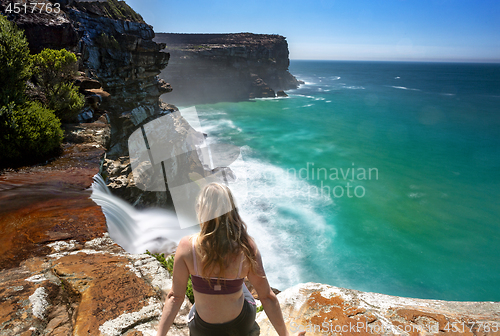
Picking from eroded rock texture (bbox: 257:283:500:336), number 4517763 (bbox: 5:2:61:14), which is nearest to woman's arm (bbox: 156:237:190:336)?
eroded rock texture (bbox: 257:283:500:336)

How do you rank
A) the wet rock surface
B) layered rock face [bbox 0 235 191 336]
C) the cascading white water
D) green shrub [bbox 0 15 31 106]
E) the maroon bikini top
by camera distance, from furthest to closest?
green shrub [bbox 0 15 31 106], the cascading white water, the wet rock surface, layered rock face [bbox 0 235 191 336], the maroon bikini top

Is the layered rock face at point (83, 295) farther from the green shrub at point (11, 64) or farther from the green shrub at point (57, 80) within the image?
the green shrub at point (57, 80)

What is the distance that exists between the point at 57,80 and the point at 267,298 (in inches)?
451

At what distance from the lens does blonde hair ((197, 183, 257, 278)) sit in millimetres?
2285

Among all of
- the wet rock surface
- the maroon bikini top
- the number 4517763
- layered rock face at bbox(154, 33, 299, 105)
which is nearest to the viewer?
the maroon bikini top

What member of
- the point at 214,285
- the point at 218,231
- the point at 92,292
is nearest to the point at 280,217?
the point at 92,292

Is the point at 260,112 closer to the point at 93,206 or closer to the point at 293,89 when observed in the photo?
the point at 293,89

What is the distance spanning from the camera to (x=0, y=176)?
6.55 metres

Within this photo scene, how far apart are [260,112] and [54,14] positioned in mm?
42088

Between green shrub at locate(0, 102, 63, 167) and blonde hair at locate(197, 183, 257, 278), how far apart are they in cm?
777

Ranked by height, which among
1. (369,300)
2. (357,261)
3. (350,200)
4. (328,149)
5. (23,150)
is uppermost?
(23,150)

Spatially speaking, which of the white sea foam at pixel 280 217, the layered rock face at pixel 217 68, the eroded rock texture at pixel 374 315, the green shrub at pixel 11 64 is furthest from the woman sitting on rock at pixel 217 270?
the layered rock face at pixel 217 68

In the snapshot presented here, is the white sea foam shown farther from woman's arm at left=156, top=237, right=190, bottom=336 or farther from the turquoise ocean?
woman's arm at left=156, top=237, right=190, bottom=336

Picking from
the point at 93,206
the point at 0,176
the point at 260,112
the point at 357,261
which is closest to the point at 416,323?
the point at 93,206
